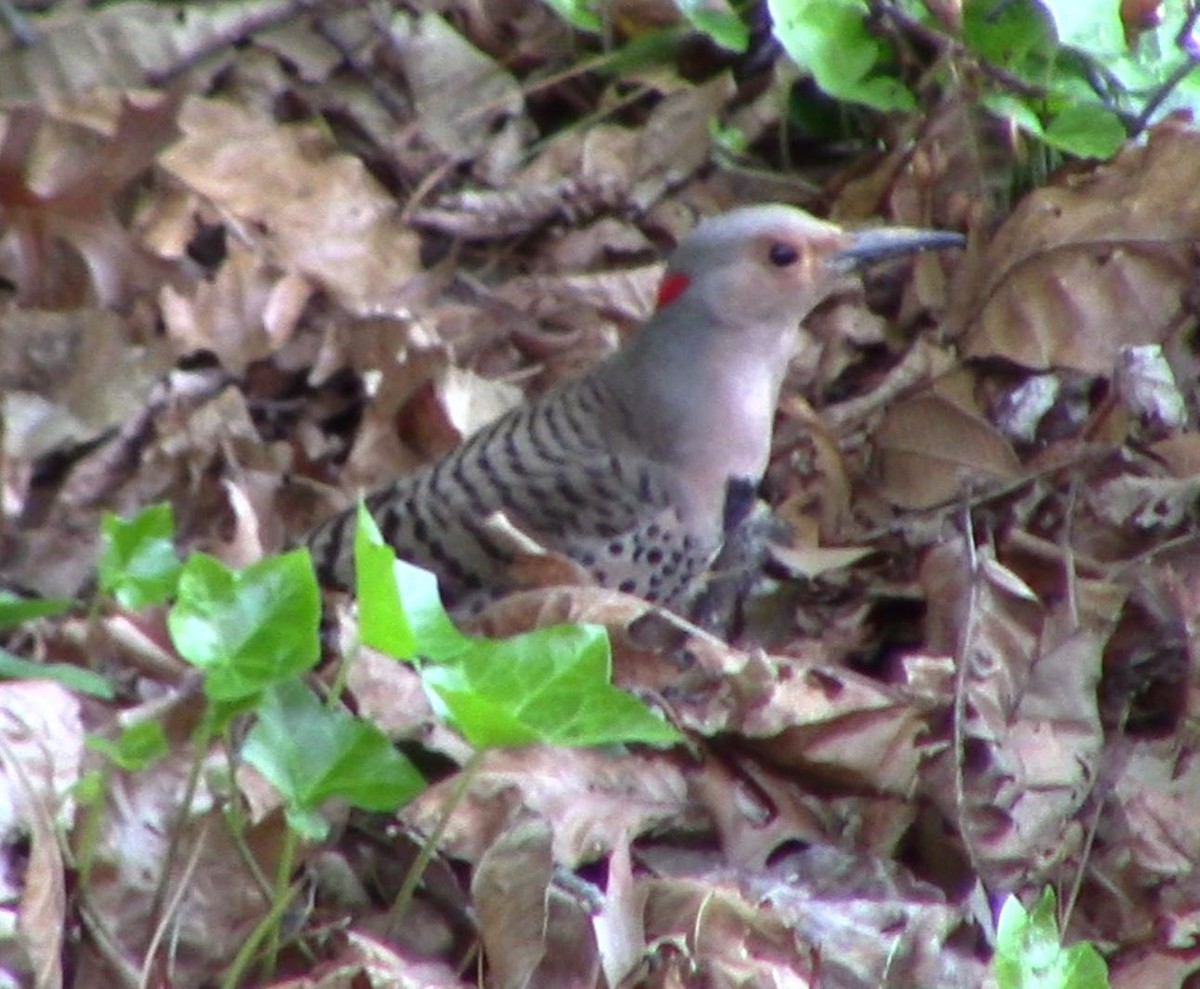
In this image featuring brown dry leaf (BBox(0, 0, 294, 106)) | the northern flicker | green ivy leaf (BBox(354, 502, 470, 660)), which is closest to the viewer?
green ivy leaf (BBox(354, 502, 470, 660))

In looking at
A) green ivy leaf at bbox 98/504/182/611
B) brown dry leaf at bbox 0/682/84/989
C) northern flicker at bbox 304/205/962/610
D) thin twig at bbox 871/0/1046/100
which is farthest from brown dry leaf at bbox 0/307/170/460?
thin twig at bbox 871/0/1046/100

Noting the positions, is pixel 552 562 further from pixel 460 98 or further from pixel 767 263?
pixel 460 98

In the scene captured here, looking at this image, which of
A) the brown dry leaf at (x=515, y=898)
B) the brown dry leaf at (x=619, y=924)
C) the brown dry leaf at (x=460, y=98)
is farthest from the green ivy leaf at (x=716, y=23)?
the brown dry leaf at (x=515, y=898)

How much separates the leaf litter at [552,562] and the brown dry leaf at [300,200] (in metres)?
0.01

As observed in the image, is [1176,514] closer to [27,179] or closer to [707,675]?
[707,675]

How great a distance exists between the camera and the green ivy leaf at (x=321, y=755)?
259 cm

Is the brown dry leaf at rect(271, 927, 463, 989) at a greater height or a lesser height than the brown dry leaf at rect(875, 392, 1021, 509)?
greater

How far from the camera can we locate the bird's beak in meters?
3.98

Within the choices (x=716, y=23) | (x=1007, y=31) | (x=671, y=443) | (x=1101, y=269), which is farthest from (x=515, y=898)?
(x=716, y=23)

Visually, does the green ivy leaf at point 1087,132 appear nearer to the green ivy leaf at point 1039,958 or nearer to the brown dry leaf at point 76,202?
the brown dry leaf at point 76,202

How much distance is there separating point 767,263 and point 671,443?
1.21 ft

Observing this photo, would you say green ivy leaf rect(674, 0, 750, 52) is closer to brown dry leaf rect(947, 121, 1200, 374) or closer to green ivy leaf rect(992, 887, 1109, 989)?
brown dry leaf rect(947, 121, 1200, 374)

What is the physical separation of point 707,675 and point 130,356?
1667mm

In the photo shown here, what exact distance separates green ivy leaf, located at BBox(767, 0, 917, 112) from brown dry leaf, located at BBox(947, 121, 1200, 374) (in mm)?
520
